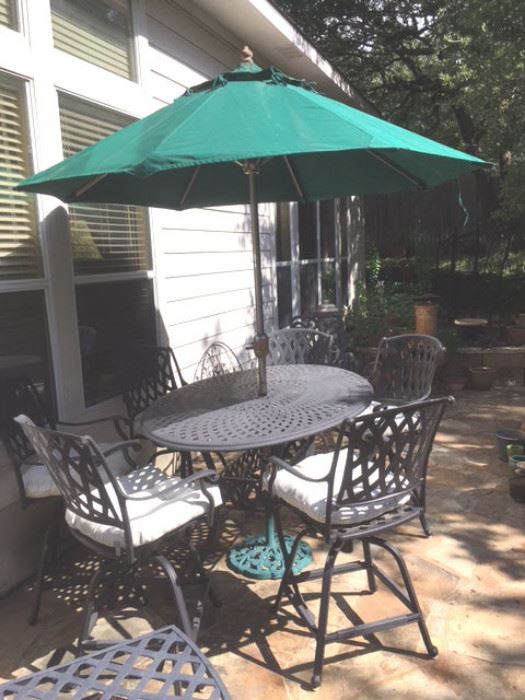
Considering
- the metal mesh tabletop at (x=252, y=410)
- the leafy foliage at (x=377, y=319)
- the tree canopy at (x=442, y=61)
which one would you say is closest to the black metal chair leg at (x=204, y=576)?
the metal mesh tabletop at (x=252, y=410)

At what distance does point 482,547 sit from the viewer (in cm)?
283

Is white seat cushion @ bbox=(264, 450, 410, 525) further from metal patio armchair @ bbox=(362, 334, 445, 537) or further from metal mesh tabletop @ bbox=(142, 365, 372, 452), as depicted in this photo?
metal patio armchair @ bbox=(362, 334, 445, 537)

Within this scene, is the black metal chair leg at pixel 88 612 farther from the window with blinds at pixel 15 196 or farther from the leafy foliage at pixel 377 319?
the leafy foliage at pixel 377 319

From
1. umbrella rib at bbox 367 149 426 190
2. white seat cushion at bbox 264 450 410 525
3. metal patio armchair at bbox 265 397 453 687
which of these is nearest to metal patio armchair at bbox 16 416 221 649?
white seat cushion at bbox 264 450 410 525

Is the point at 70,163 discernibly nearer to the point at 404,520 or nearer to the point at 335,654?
the point at 404,520

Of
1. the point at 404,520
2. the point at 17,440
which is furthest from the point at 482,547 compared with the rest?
the point at 17,440

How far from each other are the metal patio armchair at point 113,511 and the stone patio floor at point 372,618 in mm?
238

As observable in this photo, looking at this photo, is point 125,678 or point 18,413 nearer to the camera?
point 125,678

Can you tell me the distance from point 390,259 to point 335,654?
45.4 ft

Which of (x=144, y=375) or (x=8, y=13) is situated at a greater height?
(x=8, y=13)

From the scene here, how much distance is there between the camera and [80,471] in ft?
6.19

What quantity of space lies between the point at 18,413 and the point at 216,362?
2.11 metres

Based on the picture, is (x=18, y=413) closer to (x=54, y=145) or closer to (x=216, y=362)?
(x=54, y=145)

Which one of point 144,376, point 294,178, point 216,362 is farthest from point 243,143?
point 216,362
